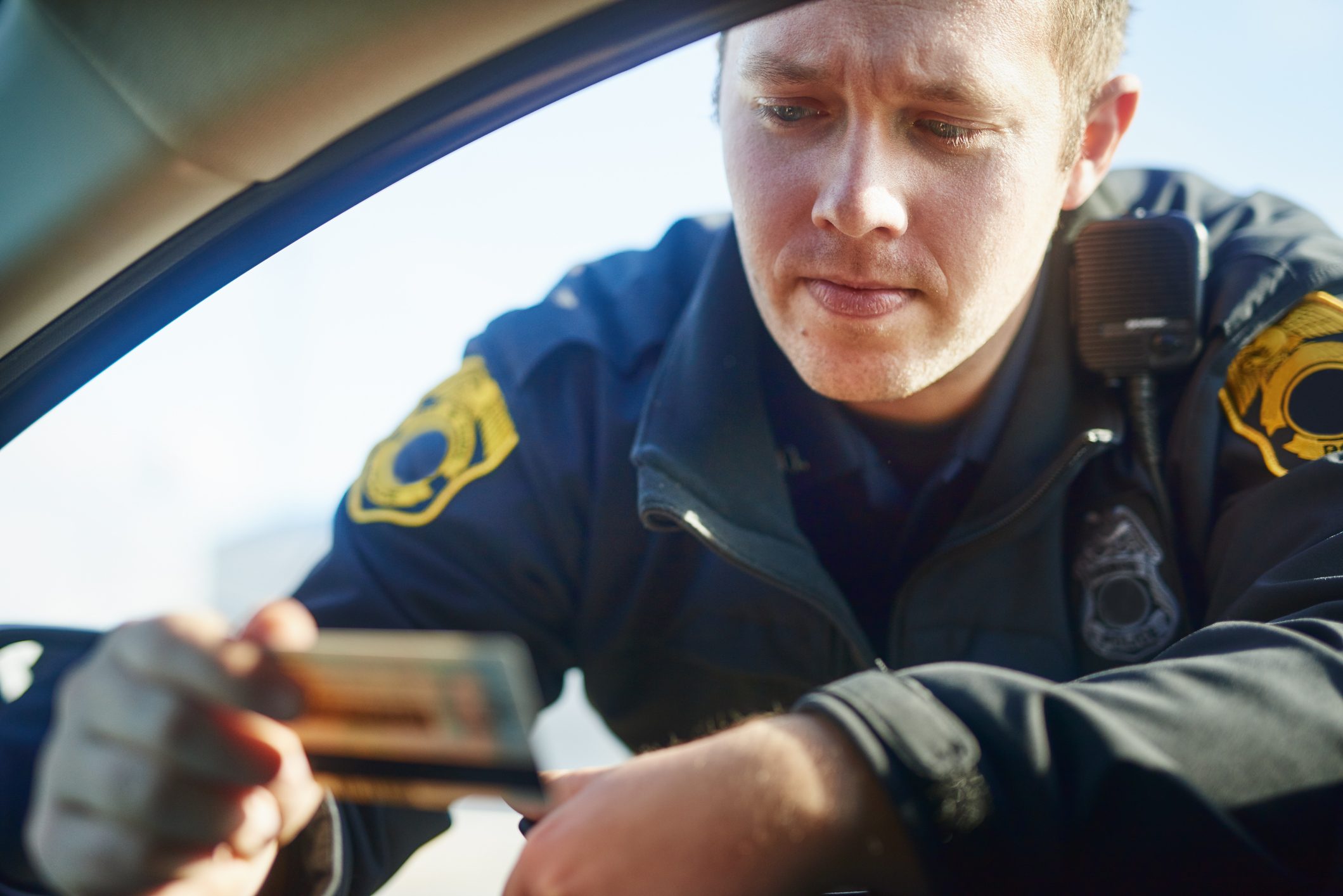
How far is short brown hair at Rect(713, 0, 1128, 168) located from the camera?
1.42 m

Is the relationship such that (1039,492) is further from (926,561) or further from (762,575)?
(762,575)

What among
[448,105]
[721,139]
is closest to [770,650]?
[721,139]

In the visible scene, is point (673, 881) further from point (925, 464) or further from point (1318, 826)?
point (925, 464)

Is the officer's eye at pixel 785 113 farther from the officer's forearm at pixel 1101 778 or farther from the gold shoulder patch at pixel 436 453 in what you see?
the officer's forearm at pixel 1101 778

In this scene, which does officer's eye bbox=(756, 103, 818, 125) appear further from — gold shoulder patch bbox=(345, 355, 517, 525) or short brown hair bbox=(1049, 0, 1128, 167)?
gold shoulder patch bbox=(345, 355, 517, 525)

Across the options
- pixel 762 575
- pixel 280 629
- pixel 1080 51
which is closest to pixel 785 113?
pixel 1080 51

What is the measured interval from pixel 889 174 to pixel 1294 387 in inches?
22.0

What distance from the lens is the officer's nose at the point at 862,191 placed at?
1240mm

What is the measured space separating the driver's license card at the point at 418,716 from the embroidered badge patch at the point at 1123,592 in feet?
3.13

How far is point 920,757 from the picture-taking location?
66 centimetres

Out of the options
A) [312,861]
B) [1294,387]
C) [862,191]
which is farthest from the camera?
[1294,387]

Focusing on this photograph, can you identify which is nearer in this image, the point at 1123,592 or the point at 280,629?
the point at 280,629

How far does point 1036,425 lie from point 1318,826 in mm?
822

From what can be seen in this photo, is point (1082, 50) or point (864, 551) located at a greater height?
point (1082, 50)
